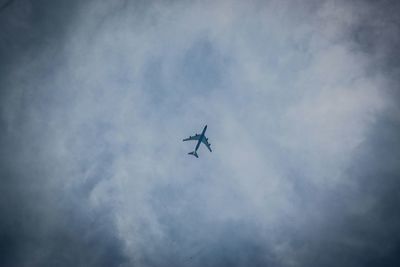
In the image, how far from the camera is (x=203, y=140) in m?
112
